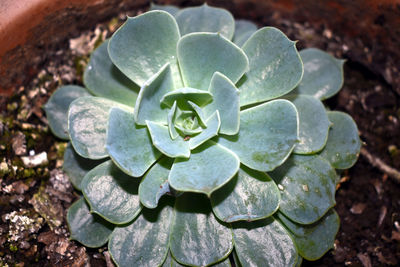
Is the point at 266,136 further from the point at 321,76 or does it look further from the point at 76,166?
the point at 76,166

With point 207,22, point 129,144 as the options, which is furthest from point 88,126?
point 207,22

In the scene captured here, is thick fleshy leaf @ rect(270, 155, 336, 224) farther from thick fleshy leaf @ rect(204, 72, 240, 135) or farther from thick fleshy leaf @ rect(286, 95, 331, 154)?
thick fleshy leaf @ rect(204, 72, 240, 135)

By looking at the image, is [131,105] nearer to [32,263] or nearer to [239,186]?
[239,186]

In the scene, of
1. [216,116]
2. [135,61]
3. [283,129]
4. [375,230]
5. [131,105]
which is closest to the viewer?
[283,129]

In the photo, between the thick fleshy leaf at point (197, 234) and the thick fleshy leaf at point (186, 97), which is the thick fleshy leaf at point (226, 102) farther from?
the thick fleshy leaf at point (197, 234)

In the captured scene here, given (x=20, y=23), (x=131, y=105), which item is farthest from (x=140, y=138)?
(x=20, y=23)

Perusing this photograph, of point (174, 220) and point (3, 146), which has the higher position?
point (3, 146)

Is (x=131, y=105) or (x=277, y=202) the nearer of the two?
(x=277, y=202)
